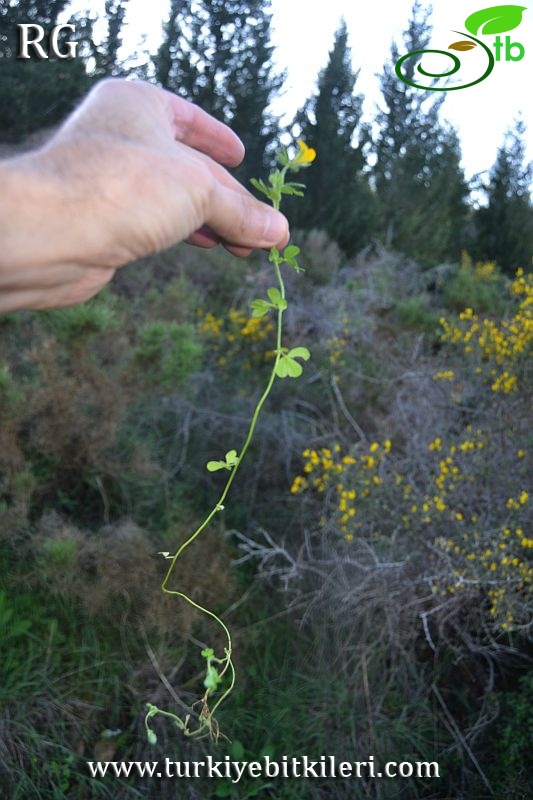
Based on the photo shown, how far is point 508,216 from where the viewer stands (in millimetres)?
12531

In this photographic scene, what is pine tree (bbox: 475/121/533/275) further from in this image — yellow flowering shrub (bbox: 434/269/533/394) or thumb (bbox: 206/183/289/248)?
thumb (bbox: 206/183/289/248)

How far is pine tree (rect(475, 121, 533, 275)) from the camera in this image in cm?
1230

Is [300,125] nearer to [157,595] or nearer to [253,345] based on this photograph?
[253,345]

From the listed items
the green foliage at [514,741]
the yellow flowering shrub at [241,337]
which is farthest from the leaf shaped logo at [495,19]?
the yellow flowering shrub at [241,337]

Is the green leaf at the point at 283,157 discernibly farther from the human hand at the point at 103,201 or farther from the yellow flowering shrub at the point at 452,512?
the yellow flowering shrub at the point at 452,512

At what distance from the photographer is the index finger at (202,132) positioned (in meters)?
1.27

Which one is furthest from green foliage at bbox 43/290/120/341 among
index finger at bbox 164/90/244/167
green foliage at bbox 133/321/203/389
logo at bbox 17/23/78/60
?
index finger at bbox 164/90/244/167

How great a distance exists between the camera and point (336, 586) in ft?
11.2

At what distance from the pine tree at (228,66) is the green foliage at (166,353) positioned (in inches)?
258

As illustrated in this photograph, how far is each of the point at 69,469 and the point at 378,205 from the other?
9679 mm

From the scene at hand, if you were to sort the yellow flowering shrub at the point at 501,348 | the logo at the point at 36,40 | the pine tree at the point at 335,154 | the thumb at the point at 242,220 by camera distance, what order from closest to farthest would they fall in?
the thumb at the point at 242,220, the logo at the point at 36,40, the yellow flowering shrub at the point at 501,348, the pine tree at the point at 335,154

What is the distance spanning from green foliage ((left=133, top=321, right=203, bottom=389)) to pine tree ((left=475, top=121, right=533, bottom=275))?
9.31 m

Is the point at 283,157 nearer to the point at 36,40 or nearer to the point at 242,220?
the point at 242,220

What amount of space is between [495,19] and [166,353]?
2.00 meters
